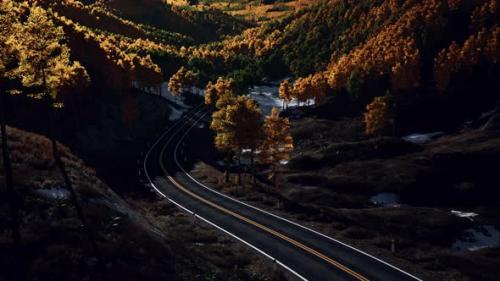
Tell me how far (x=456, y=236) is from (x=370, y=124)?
182 ft

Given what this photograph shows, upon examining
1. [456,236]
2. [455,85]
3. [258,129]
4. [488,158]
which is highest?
[455,85]

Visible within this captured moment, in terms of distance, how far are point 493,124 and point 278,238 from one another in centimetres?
6638

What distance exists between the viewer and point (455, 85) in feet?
371

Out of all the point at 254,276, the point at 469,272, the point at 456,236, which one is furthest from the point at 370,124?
the point at 254,276

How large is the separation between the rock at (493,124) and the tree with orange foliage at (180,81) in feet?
269

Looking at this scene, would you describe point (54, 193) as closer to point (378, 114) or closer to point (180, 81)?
point (378, 114)

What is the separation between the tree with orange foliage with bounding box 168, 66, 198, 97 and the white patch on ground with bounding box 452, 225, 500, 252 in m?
102

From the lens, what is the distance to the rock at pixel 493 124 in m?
85.8

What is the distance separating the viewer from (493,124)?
87250mm

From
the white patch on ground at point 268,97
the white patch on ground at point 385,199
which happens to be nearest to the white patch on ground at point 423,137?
the white patch on ground at point 385,199

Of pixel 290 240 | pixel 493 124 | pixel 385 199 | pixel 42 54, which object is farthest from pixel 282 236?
pixel 493 124

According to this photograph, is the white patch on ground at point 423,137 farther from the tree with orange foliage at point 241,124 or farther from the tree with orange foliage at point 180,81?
the tree with orange foliage at point 180,81

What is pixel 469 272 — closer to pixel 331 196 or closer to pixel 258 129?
pixel 331 196

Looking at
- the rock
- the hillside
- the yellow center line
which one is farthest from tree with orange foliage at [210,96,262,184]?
the rock
